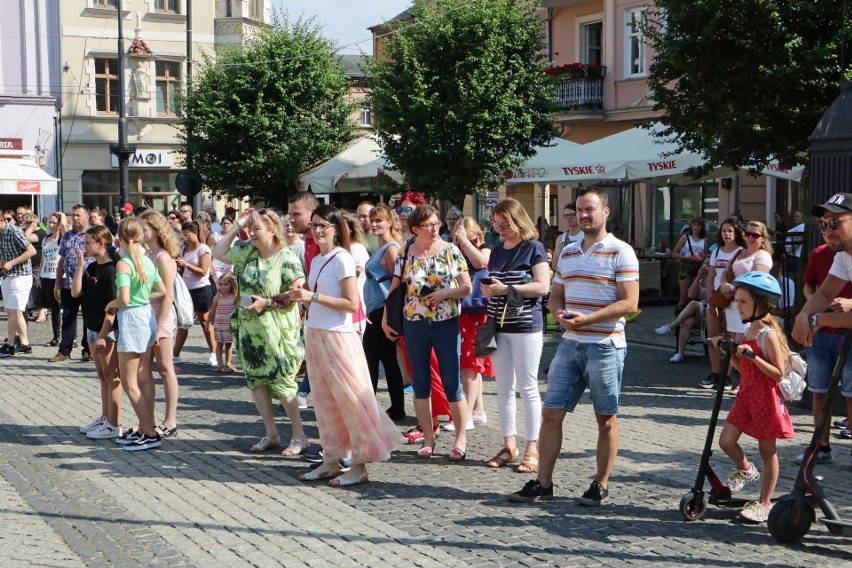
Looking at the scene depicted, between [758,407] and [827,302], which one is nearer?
[758,407]

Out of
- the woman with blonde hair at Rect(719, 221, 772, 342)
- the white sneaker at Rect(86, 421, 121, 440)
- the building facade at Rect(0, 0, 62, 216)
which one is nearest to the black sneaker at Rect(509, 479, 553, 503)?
the white sneaker at Rect(86, 421, 121, 440)

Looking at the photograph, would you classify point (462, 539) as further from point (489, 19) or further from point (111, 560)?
point (489, 19)

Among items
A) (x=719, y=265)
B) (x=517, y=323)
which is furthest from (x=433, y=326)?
(x=719, y=265)

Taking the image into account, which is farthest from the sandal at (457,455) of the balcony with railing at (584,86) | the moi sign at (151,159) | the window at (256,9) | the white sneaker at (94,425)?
the window at (256,9)

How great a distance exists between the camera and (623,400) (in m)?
10.2

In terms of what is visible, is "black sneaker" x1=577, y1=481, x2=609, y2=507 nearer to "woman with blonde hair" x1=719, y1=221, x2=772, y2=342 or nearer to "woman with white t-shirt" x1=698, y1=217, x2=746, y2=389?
"woman with blonde hair" x1=719, y1=221, x2=772, y2=342

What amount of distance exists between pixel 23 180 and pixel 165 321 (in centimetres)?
1673

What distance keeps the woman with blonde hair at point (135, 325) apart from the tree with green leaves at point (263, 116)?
80.9ft

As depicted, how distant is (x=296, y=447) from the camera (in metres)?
7.90

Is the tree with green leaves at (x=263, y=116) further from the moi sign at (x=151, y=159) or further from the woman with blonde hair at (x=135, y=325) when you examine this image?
the woman with blonde hair at (x=135, y=325)

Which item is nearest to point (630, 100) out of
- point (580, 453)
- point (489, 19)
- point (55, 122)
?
point (489, 19)

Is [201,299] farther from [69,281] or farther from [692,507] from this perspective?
[692,507]

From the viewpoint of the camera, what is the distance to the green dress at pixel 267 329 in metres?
7.81

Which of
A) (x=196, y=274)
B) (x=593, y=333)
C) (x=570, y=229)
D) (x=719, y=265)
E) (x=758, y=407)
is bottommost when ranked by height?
(x=758, y=407)
